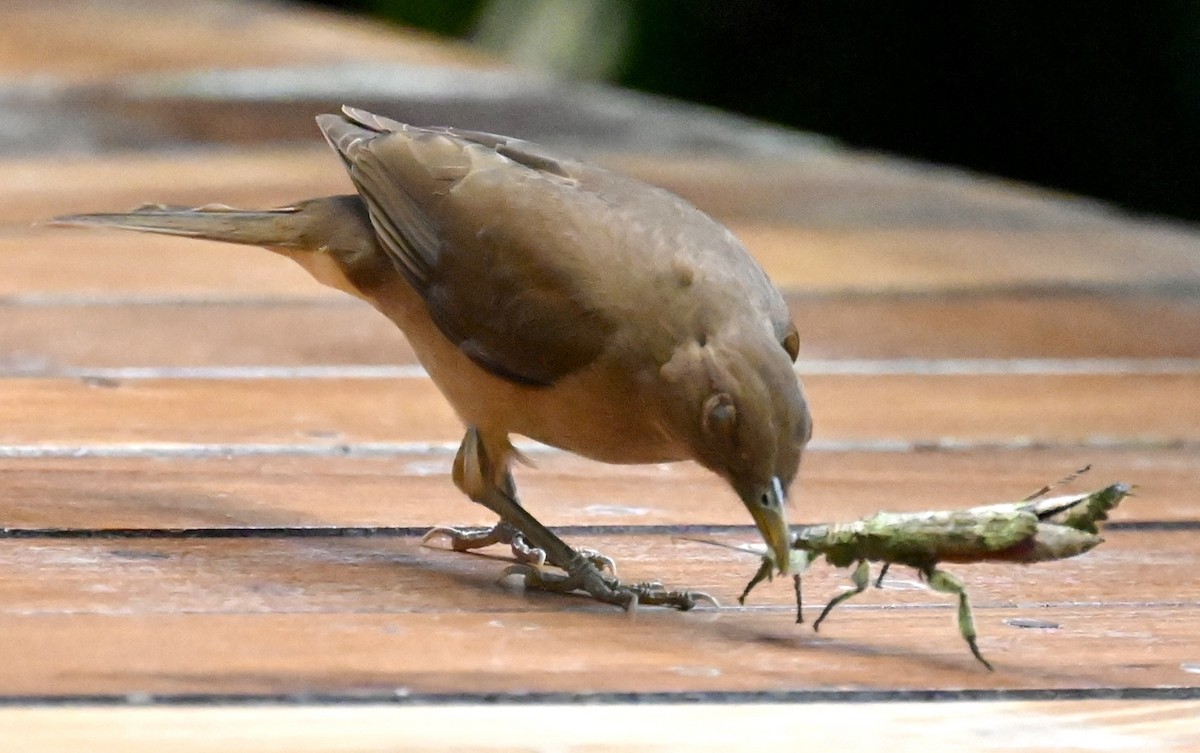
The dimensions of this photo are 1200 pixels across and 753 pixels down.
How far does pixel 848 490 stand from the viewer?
2.84 m

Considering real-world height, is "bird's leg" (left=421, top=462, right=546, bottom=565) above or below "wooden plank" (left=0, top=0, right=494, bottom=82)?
below

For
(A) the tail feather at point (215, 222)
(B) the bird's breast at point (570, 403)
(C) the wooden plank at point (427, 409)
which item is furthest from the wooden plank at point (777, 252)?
(B) the bird's breast at point (570, 403)

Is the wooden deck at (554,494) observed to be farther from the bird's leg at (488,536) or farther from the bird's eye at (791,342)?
the bird's eye at (791,342)

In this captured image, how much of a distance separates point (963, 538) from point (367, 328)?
1.93 metres

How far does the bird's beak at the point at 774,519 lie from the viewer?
2.19 m

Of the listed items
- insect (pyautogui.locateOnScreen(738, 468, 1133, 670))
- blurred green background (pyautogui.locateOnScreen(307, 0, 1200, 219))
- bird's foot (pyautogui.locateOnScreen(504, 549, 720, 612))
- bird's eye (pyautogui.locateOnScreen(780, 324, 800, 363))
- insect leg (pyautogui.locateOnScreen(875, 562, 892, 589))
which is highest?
blurred green background (pyautogui.locateOnScreen(307, 0, 1200, 219))

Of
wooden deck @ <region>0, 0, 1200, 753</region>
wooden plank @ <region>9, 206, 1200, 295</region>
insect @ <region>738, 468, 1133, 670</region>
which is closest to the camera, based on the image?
wooden deck @ <region>0, 0, 1200, 753</region>

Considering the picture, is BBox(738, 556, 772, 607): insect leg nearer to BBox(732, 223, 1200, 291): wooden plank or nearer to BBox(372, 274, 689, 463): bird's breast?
BBox(372, 274, 689, 463): bird's breast

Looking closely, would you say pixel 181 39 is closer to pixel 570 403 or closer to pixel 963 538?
pixel 570 403

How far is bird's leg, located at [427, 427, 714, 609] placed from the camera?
229 cm

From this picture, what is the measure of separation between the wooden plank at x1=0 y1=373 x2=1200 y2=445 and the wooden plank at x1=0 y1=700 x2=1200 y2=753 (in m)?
1.21

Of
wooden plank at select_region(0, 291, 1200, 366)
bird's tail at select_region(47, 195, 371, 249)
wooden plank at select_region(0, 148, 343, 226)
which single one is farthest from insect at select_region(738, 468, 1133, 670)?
wooden plank at select_region(0, 148, 343, 226)

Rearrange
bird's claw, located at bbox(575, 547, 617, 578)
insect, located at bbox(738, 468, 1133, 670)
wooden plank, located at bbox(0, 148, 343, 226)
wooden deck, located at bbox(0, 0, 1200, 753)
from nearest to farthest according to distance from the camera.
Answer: wooden deck, located at bbox(0, 0, 1200, 753) < insect, located at bbox(738, 468, 1133, 670) < bird's claw, located at bbox(575, 547, 617, 578) < wooden plank, located at bbox(0, 148, 343, 226)

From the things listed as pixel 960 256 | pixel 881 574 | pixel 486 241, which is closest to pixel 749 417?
pixel 881 574
